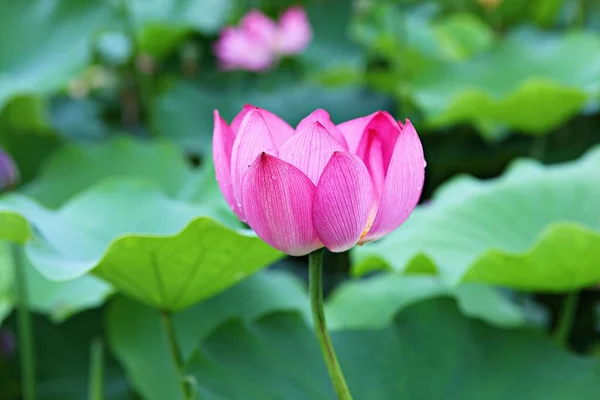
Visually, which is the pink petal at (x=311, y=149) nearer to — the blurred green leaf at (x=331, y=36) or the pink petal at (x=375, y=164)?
the pink petal at (x=375, y=164)

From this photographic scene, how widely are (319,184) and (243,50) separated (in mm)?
1436

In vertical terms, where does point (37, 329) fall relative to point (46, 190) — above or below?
below

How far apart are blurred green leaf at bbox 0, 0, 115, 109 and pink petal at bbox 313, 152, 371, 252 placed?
40.0 inches

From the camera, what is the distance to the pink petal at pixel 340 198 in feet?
1.33

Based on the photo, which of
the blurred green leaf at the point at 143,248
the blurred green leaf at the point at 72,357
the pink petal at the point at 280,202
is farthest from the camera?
the blurred green leaf at the point at 72,357

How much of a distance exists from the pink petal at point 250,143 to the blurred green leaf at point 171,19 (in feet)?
4.70

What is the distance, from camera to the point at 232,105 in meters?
1.93

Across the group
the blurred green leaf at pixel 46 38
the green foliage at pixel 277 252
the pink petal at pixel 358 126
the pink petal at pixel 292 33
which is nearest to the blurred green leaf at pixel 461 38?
the green foliage at pixel 277 252

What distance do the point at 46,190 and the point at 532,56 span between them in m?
1.16

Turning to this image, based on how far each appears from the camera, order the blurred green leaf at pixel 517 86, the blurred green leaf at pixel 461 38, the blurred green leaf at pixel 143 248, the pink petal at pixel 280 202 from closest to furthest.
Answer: the pink petal at pixel 280 202, the blurred green leaf at pixel 143 248, the blurred green leaf at pixel 517 86, the blurred green leaf at pixel 461 38

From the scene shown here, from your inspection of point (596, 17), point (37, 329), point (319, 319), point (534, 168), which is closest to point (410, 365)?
point (319, 319)

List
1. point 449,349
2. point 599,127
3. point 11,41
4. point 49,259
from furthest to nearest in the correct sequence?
point 599,127, point 11,41, point 449,349, point 49,259

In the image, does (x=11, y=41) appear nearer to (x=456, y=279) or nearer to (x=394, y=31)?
(x=394, y=31)

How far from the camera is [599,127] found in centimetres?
164
